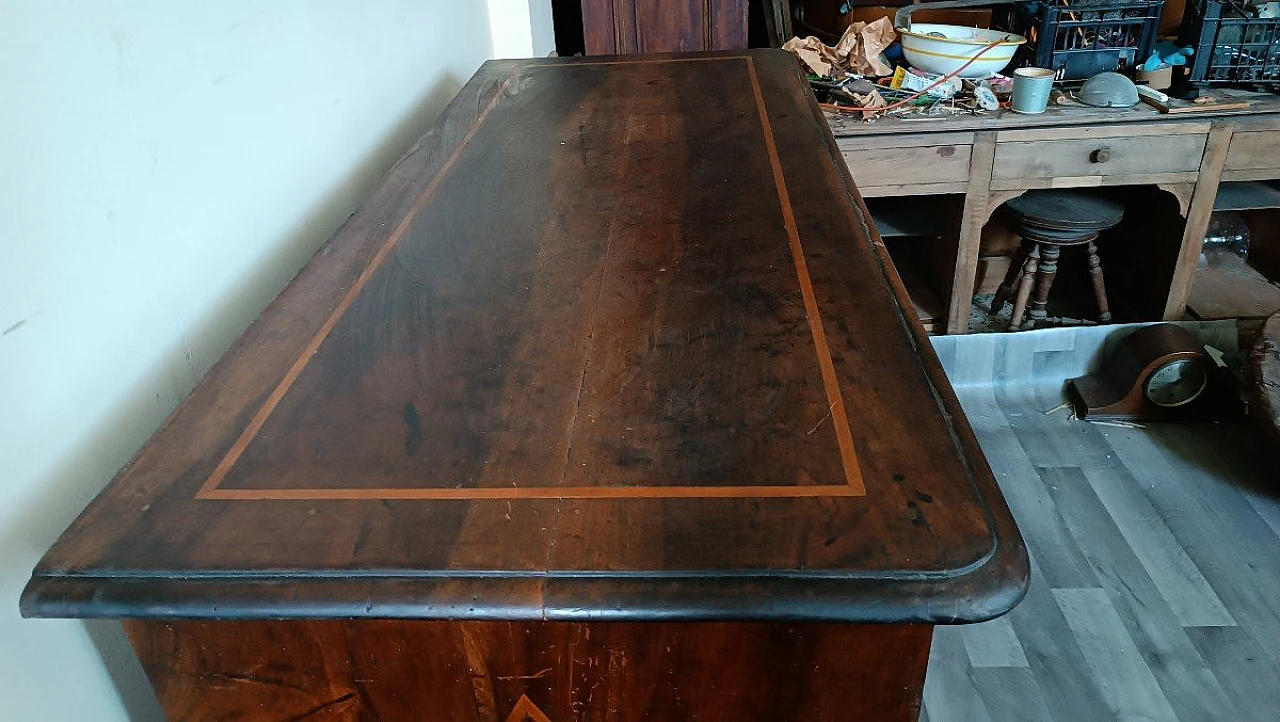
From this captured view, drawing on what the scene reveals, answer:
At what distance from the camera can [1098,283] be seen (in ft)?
8.17

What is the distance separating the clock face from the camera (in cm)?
221

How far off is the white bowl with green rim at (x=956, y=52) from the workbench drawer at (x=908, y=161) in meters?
0.27

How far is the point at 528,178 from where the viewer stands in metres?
1.21

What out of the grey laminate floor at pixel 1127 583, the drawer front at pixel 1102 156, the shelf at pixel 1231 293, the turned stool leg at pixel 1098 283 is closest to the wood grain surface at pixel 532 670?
the grey laminate floor at pixel 1127 583

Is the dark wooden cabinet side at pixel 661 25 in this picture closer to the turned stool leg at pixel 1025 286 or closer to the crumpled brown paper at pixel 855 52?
the crumpled brown paper at pixel 855 52

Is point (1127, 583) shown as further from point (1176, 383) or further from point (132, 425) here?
point (132, 425)

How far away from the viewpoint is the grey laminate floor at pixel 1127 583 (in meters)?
1.54

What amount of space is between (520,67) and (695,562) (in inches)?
56.3

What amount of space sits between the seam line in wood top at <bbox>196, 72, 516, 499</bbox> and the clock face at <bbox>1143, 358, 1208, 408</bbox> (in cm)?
180

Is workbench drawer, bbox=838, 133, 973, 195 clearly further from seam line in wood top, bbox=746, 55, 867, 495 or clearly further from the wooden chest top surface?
the wooden chest top surface

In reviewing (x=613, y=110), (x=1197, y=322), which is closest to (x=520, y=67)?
(x=613, y=110)

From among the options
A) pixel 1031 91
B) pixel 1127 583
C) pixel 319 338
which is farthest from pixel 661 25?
pixel 319 338

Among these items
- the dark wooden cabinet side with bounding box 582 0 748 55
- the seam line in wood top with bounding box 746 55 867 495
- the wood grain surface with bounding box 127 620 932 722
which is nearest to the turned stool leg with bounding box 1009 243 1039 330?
the dark wooden cabinet side with bounding box 582 0 748 55

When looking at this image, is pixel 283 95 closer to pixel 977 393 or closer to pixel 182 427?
pixel 182 427
